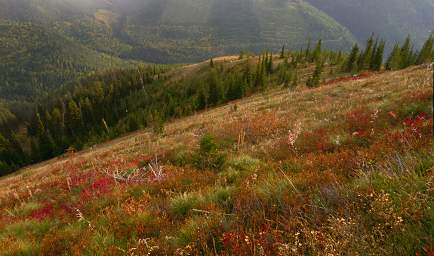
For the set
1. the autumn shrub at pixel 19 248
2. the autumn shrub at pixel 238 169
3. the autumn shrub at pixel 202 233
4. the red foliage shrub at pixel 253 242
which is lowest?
the autumn shrub at pixel 19 248

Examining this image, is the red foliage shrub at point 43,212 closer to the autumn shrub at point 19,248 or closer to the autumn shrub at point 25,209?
the autumn shrub at point 25,209

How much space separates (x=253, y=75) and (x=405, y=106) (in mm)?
76723

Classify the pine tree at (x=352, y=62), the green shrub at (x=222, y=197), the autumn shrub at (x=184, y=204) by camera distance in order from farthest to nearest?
the pine tree at (x=352, y=62) → the autumn shrub at (x=184, y=204) → the green shrub at (x=222, y=197)

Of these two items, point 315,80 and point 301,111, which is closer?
point 301,111

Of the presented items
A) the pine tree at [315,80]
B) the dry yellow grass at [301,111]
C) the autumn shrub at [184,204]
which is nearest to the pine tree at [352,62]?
the pine tree at [315,80]

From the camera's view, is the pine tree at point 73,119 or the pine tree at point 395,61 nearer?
the pine tree at point 395,61

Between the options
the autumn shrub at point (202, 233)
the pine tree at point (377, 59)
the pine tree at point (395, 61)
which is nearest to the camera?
the autumn shrub at point (202, 233)

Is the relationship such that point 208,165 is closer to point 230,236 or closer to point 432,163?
point 230,236

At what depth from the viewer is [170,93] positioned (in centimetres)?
11688

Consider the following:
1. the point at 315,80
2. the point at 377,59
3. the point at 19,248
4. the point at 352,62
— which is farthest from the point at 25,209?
the point at 377,59

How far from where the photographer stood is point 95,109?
130500 mm

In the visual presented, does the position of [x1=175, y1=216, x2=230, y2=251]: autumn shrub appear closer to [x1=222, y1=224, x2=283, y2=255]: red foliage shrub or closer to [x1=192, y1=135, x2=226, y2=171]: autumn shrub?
[x1=222, y1=224, x2=283, y2=255]: red foliage shrub

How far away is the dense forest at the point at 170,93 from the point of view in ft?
235

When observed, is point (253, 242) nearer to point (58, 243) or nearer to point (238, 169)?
point (58, 243)
